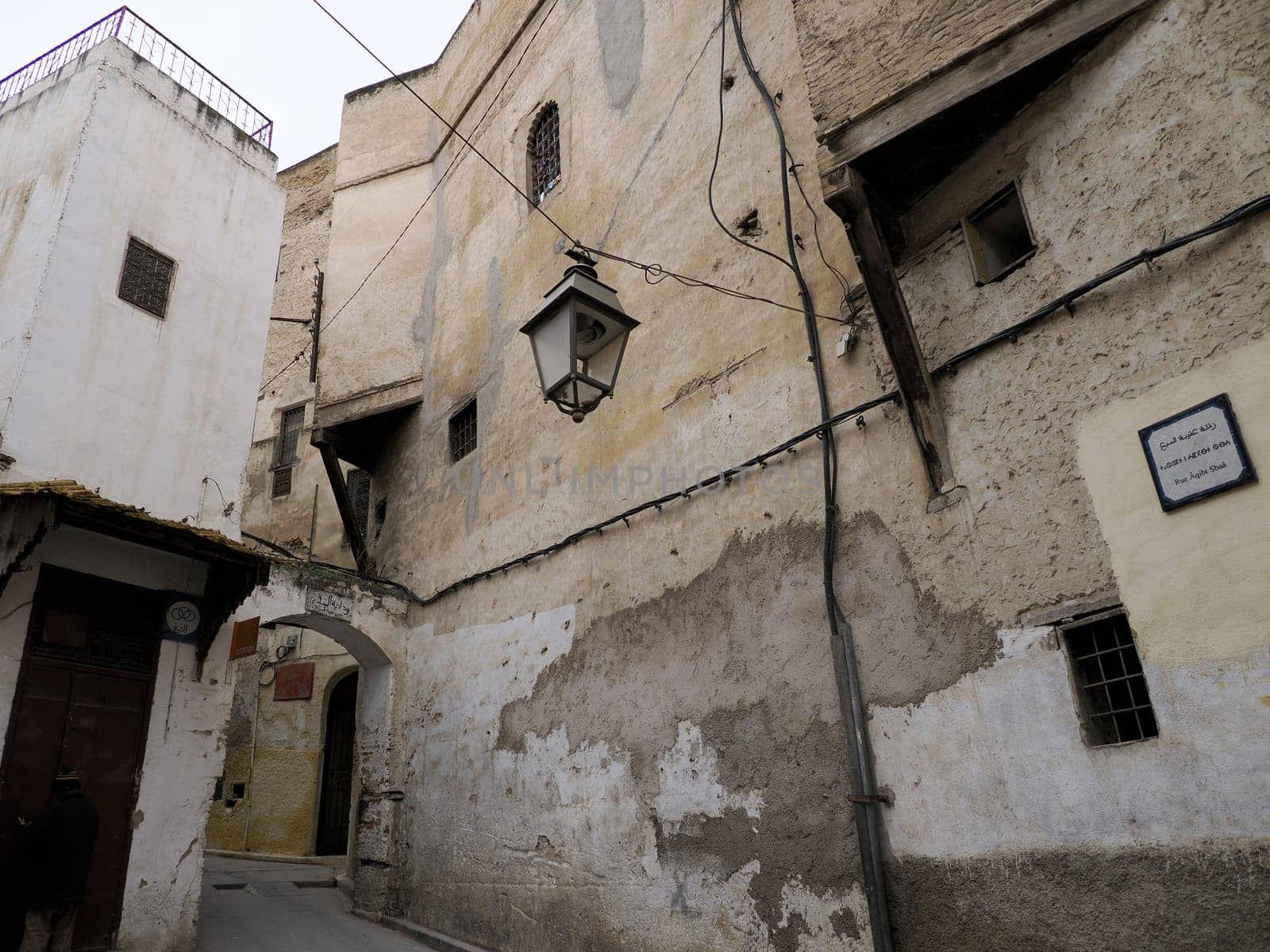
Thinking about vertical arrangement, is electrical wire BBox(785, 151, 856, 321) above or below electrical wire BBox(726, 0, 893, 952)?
above

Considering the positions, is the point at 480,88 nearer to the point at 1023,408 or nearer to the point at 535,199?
the point at 535,199

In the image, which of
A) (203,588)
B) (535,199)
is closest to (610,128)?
(535,199)

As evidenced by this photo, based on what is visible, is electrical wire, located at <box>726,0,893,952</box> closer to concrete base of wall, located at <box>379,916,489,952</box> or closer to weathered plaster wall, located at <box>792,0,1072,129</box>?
weathered plaster wall, located at <box>792,0,1072,129</box>

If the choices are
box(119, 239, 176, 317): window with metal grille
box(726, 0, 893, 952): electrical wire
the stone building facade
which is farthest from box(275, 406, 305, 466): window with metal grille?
box(726, 0, 893, 952): electrical wire

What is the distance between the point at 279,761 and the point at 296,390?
22.4 ft

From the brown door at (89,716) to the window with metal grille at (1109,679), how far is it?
7077mm

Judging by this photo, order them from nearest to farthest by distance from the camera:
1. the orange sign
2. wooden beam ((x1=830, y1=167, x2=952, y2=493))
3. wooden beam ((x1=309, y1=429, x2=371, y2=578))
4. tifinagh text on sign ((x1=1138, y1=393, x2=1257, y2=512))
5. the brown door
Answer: tifinagh text on sign ((x1=1138, y1=393, x2=1257, y2=512)) → wooden beam ((x1=830, y1=167, x2=952, y2=493)) → the brown door → the orange sign → wooden beam ((x1=309, y1=429, x2=371, y2=578))

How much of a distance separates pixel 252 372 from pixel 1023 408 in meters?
7.86

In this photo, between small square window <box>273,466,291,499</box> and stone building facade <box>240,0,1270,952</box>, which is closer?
stone building facade <box>240,0,1270,952</box>

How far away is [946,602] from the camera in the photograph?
454cm

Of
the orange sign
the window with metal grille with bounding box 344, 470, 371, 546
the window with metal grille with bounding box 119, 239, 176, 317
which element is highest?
the window with metal grille with bounding box 119, 239, 176, 317

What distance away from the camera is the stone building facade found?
369 cm

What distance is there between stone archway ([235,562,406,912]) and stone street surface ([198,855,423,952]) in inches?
17.8

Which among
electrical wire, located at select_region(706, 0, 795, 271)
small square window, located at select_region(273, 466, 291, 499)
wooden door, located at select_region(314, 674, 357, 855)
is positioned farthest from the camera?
small square window, located at select_region(273, 466, 291, 499)
